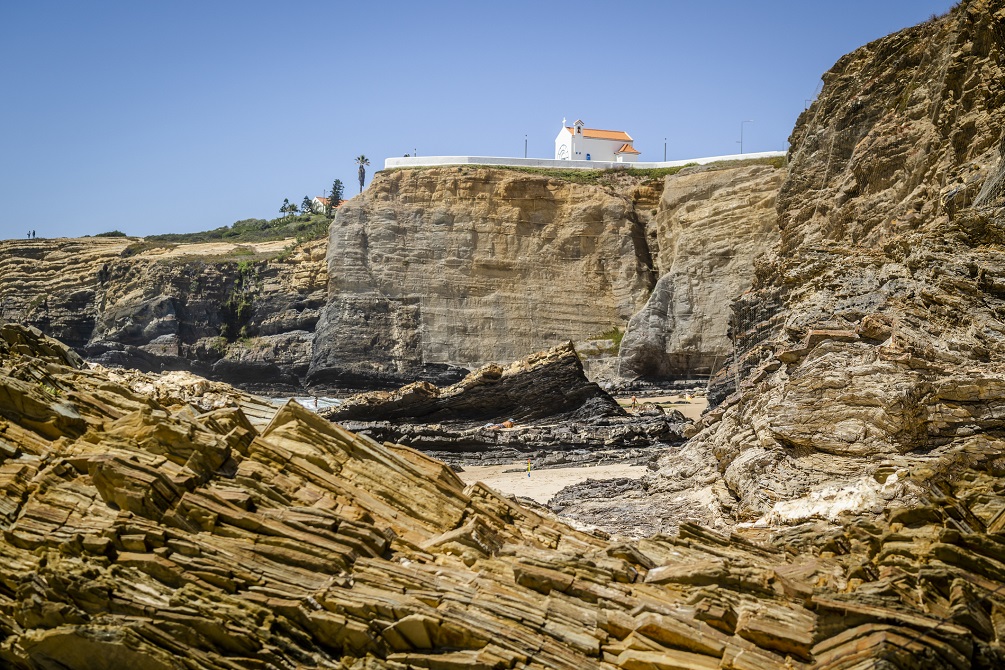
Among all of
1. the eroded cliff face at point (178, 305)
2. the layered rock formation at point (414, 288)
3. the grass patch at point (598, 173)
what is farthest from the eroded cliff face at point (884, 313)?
the eroded cliff face at point (178, 305)

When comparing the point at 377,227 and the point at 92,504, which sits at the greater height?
the point at 377,227

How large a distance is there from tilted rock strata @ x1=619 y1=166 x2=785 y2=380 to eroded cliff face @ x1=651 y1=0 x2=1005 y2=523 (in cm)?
2215

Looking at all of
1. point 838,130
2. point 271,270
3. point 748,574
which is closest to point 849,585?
point 748,574

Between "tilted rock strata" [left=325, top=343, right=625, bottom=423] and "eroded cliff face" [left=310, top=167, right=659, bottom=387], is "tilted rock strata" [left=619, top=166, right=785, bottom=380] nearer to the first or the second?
"eroded cliff face" [left=310, top=167, right=659, bottom=387]

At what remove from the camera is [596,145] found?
70.2 meters

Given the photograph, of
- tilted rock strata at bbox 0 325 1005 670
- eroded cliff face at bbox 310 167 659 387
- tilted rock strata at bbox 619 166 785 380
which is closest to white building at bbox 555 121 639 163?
eroded cliff face at bbox 310 167 659 387

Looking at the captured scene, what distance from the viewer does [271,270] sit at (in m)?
61.8

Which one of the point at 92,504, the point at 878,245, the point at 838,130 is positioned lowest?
the point at 92,504

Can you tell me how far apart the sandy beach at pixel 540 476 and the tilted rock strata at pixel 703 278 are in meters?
20.7

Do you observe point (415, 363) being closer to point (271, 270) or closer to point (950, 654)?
point (271, 270)

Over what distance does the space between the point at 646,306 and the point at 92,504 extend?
4412cm

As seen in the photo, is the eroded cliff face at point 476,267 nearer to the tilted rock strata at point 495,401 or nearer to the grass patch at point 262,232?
the grass patch at point 262,232

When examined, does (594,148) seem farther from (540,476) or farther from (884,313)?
(884,313)

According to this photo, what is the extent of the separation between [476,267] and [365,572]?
48.4 meters
